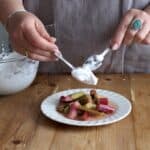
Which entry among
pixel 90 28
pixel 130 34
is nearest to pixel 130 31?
pixel 130 34

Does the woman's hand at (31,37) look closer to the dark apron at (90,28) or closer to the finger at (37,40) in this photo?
the finger at (37,40)

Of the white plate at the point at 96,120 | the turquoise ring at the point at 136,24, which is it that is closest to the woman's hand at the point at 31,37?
the white plate at the point at 96,120

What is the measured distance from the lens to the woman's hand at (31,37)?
Result: 1082mm

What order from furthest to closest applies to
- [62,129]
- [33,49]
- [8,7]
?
[8,7] → [33,49] → [62,129]

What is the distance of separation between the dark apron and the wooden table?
4.6 inches

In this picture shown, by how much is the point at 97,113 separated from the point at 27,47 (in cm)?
25

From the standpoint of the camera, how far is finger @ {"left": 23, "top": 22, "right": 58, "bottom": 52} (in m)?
1.08

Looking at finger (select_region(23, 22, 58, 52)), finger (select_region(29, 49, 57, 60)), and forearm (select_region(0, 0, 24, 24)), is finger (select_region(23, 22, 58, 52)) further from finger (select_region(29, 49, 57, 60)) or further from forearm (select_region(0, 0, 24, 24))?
forearm (select_region(0, 0, 24, 24))

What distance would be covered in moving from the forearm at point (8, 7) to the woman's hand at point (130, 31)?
28cm

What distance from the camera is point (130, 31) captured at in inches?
46.3

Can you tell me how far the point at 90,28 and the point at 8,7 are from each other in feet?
0.85

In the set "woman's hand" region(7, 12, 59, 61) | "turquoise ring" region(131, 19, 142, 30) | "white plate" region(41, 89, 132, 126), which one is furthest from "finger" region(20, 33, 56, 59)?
"turquoise ring" region(131, 19, 142, 30)

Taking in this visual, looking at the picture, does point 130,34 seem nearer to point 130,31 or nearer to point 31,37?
point 130,31

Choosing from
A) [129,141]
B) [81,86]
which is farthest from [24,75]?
[129,141]
